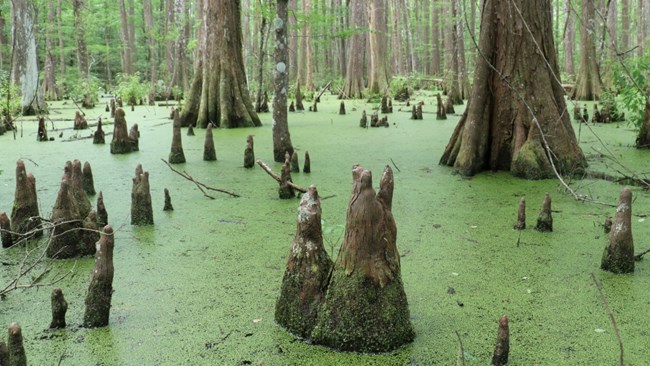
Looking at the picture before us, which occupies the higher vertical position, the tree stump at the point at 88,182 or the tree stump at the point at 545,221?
the tree stump at the point at 88,182

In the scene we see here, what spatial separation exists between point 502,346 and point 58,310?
167 centimetres

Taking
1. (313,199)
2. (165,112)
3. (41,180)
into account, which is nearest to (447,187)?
(313,199)

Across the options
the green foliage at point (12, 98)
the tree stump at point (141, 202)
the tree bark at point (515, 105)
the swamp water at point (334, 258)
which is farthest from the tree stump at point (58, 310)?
the green foliage at point (12, 98)

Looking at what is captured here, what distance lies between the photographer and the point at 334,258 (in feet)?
10.4

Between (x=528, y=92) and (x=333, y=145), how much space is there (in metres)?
2.74

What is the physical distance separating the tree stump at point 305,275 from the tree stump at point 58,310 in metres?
0.85

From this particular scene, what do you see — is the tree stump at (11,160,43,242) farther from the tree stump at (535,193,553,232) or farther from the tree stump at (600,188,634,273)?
the tree stump at (600,188,634,273)

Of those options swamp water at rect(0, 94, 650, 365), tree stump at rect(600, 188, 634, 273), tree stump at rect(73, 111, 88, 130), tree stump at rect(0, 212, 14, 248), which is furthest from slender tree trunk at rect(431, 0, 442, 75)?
tree stump at rect(0, 212, 14, 248)

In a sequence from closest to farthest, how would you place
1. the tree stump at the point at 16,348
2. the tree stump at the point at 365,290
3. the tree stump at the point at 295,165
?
the tree stump at the point at 16,348, the tree stump at the point at 365,290, the tree stump at the point at 295,165

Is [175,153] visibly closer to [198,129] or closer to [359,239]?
[198,129]

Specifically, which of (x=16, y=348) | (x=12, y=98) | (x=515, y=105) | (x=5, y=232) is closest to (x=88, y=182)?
(x=5, y=232)

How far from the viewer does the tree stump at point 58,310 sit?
2293 millimetres

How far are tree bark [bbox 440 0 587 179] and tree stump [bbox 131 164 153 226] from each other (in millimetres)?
2813

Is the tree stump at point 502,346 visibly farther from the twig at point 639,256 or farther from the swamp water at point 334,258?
the twig at point 639,256
